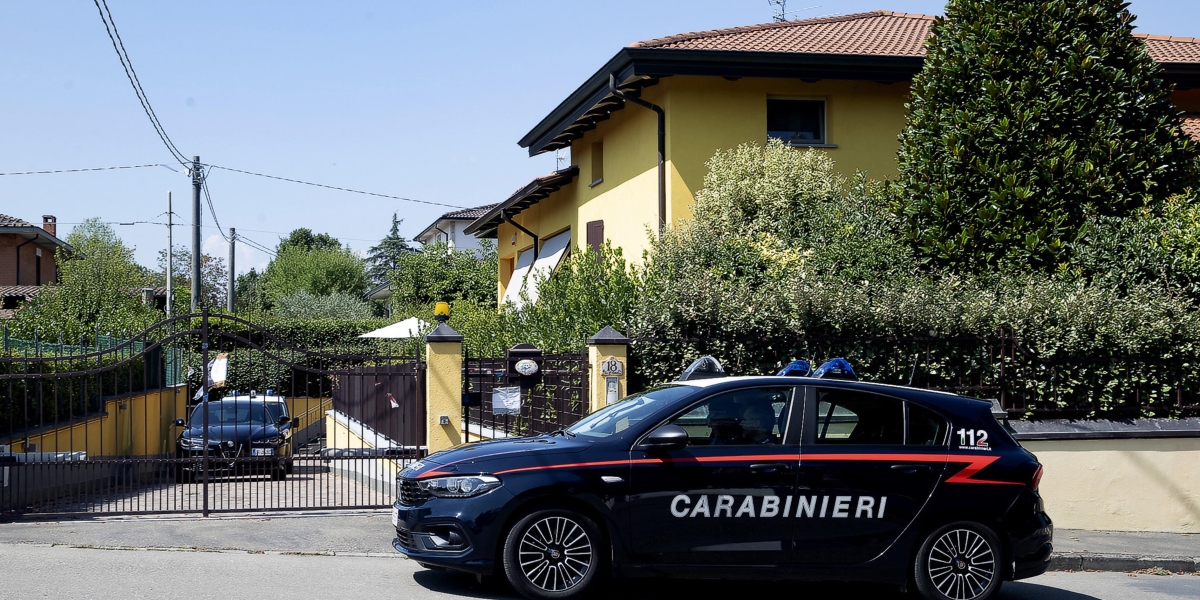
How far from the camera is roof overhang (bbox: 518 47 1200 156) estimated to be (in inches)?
624

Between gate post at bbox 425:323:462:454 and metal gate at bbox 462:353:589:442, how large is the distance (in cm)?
29

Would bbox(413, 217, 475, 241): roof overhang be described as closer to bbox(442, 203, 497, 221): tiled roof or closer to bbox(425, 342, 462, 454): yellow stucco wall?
bbox(442, 203, 497, 221): tiled roof

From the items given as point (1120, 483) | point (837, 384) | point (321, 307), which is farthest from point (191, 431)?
point (321, 307)

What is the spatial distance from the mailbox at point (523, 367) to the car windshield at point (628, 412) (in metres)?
3.22

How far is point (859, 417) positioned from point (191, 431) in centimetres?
818

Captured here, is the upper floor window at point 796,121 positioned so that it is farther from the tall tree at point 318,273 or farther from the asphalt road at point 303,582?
the tall tree at point 318,273

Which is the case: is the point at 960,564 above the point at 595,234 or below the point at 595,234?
below

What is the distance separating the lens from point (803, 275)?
37.5ft

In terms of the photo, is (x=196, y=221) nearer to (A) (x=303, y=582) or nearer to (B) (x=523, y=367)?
(B) (x=523, y=367)

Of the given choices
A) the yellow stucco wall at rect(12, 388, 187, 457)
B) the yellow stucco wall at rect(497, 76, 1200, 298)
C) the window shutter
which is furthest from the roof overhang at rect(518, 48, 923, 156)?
the yellow stucco wall at rect(12, 388, 187, 457)

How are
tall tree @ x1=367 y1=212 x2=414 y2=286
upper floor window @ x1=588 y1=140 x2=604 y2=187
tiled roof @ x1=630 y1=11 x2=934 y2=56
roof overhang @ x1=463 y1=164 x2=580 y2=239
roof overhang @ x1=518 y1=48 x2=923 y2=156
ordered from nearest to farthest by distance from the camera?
roof overhang @ x1=518 y1=48 x2=923 y2=156
tiled roof @ x1=630 y1=11 x2=934 y2=56
upper floor window @ x1=588 y1=140 x2=604 y2=187
roof overhang @ x1=463 y1=164 x2=580 y2=239
tall tree @ x1=367 y1=212 x2=414 y2=286

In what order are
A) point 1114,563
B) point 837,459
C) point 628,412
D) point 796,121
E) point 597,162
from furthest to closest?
point 597,162, point 796,121, point 1114,563, point 628,412, point 837,459

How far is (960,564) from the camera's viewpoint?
7.40 metres

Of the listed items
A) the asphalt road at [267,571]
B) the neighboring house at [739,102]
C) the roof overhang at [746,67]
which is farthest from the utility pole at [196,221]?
the asphalt road at [267,571]
